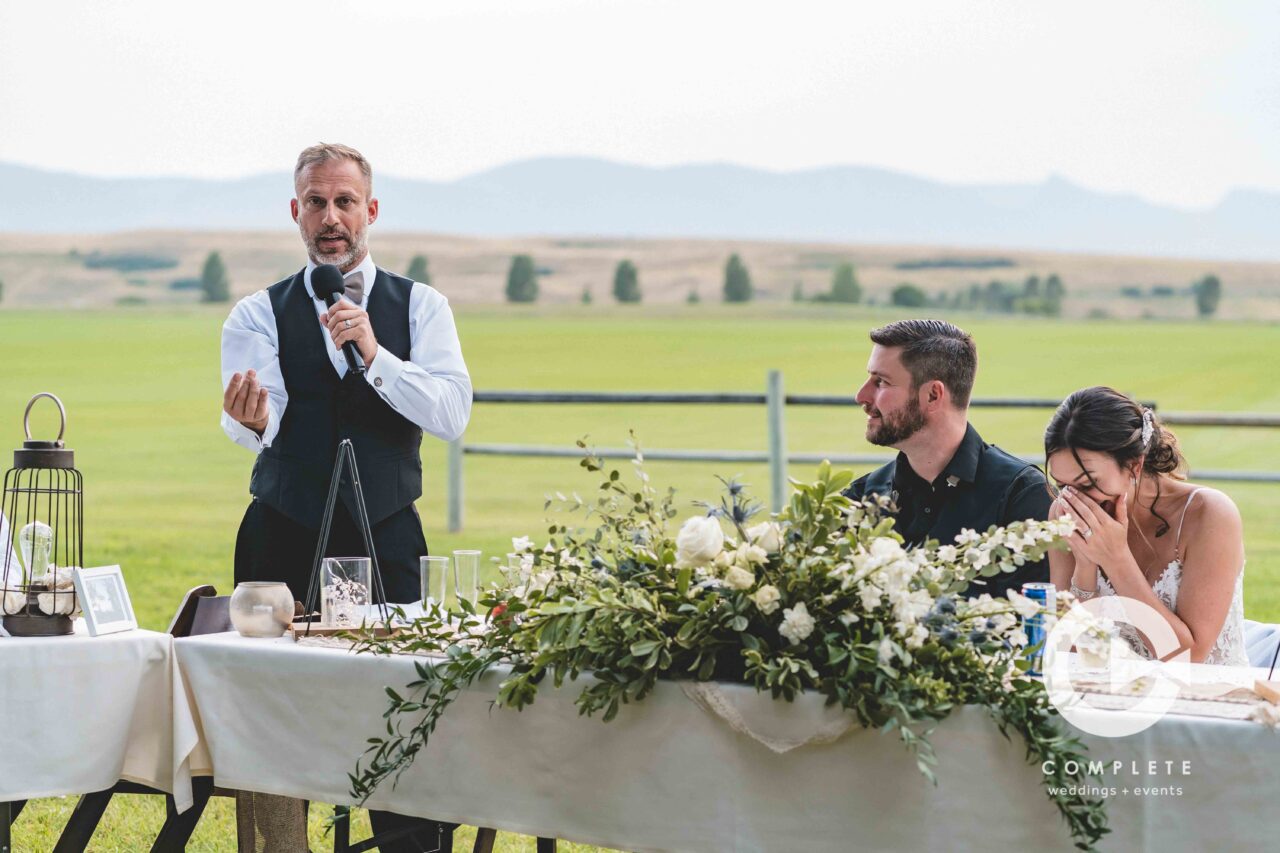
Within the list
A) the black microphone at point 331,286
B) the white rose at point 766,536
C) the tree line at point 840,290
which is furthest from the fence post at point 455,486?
the tree line at point 840,290

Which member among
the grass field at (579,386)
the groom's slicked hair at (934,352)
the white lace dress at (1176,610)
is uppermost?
the groom's slicked hair at (934,352)

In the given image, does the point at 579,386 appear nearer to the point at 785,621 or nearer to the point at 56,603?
the point at 56,603

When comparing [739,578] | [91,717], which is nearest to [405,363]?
[91,717]

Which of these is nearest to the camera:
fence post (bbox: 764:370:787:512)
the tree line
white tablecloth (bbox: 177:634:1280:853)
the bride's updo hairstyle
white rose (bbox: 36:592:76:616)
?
white tablecloth (bbox: 177:634:1280:853)

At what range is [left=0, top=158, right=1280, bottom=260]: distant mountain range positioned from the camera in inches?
1884

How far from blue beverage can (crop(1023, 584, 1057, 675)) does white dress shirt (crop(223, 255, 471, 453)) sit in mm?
1584

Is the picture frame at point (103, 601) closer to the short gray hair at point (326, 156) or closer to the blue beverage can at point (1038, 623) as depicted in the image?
the short gray hair at point (326, 156)

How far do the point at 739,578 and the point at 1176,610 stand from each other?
1.32 meters

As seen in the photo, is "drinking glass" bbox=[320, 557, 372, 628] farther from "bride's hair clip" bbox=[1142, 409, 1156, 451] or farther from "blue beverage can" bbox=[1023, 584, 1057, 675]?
"bride's hair clip" bbox=[1142, 409, 1156, 451]

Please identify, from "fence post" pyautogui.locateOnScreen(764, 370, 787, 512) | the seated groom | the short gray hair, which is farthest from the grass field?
the seated groom

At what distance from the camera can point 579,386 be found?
126 ft

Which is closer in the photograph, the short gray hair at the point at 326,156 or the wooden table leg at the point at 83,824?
the wooden table leg at the point at 83,824

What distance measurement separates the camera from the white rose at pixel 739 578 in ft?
6.59

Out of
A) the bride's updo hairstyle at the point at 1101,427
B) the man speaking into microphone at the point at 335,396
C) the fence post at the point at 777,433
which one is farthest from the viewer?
the fence post at the point at 777,433
